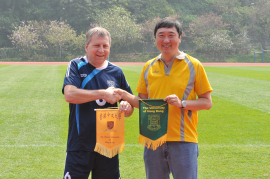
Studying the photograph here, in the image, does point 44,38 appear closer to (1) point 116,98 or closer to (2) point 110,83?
(2) point 110,83

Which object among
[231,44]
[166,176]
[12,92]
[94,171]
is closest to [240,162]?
[166,176]

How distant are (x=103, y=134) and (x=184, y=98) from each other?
81 cm

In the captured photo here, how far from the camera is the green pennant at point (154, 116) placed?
2684mm

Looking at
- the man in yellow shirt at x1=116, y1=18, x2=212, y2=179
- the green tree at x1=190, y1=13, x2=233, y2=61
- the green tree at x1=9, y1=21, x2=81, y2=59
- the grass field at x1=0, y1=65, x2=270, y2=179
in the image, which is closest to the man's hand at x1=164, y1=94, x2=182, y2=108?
the man in yellow shirt at x1=116, y1=18, x2=212, y2=179

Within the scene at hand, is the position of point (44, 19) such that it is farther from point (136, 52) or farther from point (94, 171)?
point (94, 171)

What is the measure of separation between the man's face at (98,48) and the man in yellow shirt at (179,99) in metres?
0.51

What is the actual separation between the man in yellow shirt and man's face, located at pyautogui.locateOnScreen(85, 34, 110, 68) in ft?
1.68

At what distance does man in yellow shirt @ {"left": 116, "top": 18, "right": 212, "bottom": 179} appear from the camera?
2678 mm

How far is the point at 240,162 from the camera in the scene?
17.0ft

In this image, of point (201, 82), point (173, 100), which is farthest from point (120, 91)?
point (201, 82)

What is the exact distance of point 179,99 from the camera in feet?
8.73

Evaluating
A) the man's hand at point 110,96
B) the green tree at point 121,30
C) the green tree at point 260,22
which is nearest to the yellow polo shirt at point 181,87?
the man's hand at point 110,96

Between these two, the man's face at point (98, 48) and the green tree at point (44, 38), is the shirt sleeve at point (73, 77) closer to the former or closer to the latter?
the man's face at point (98, 48)

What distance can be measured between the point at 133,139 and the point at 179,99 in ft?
13.0
